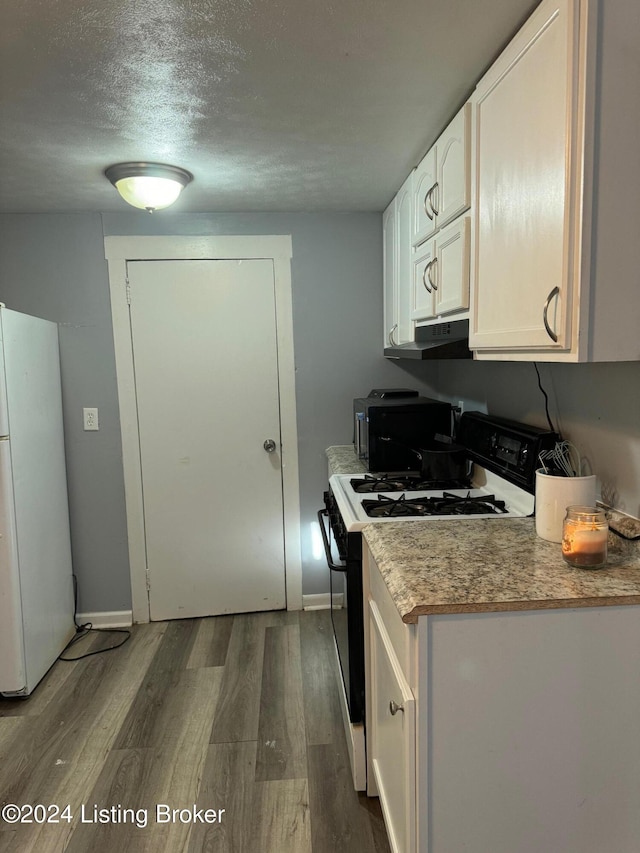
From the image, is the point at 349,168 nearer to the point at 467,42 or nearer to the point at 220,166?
the point at 220,166

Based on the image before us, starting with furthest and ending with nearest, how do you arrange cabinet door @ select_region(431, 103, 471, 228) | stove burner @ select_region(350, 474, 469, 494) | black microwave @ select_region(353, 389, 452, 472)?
black microwave @ select_region(353, 389, 452, 472)
stove burner @ select_region(350, 474, 469, 494)
cabinet door @ select_region(431, 103, 471, 228)

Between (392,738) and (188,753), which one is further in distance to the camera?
(188,753)

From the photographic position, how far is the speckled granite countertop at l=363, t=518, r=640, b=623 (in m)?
1.12

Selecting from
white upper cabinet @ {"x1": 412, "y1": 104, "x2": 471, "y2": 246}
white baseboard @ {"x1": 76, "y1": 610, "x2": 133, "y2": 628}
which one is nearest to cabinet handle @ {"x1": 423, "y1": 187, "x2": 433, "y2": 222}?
white upper cabinet @ {"x1": 412, "y1": 104, "x2": 471, "y2": 246}

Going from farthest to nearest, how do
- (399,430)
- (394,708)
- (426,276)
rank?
(399,430) < (426,276) < (394,708)

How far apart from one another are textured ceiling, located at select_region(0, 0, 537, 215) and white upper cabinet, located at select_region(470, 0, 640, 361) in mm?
194

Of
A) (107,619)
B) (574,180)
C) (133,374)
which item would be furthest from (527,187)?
(107,619)

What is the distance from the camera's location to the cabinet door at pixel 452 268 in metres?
1.65

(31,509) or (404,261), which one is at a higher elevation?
(404,261)

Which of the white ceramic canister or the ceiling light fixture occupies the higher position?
the ceiling light fixture

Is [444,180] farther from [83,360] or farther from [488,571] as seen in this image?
[83,360]

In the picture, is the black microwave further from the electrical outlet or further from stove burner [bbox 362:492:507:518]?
the electrical outlet

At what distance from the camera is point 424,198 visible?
2037 millimetres

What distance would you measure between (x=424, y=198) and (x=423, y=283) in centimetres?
30
